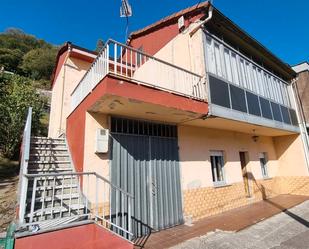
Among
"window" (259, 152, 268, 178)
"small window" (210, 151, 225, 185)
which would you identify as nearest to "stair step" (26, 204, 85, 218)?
"small window" (210, 151, 225, 185)

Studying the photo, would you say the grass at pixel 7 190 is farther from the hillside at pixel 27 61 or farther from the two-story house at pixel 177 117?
the hillside at pixel 27 61

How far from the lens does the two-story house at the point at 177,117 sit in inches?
210

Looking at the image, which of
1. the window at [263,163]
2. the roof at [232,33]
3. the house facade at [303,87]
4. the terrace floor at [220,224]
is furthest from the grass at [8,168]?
the house facade at [303,87]

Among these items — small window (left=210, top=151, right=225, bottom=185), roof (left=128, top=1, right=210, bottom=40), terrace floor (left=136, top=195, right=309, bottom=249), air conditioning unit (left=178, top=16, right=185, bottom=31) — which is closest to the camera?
terrace floor (left=136, top=195, right=309, bottom=249)

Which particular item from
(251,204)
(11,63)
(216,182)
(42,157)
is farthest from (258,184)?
(11,63)

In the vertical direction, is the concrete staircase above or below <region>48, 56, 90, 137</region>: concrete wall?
below

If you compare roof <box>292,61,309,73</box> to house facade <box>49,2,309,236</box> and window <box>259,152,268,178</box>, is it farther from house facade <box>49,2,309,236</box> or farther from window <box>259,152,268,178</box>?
window <box>259,152,268,178</box>

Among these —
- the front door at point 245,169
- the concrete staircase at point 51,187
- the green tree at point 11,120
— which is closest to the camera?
the concrete staircase at point 51,187

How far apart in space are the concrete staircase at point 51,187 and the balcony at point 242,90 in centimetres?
464

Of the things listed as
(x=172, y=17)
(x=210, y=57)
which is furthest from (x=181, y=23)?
(x=210, y=57)

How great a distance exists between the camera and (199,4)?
23.8 feet

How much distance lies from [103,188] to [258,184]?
8.70m

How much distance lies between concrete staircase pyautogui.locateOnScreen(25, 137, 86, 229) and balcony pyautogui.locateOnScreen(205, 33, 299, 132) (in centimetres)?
464

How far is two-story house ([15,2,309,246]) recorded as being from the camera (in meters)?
5.34
